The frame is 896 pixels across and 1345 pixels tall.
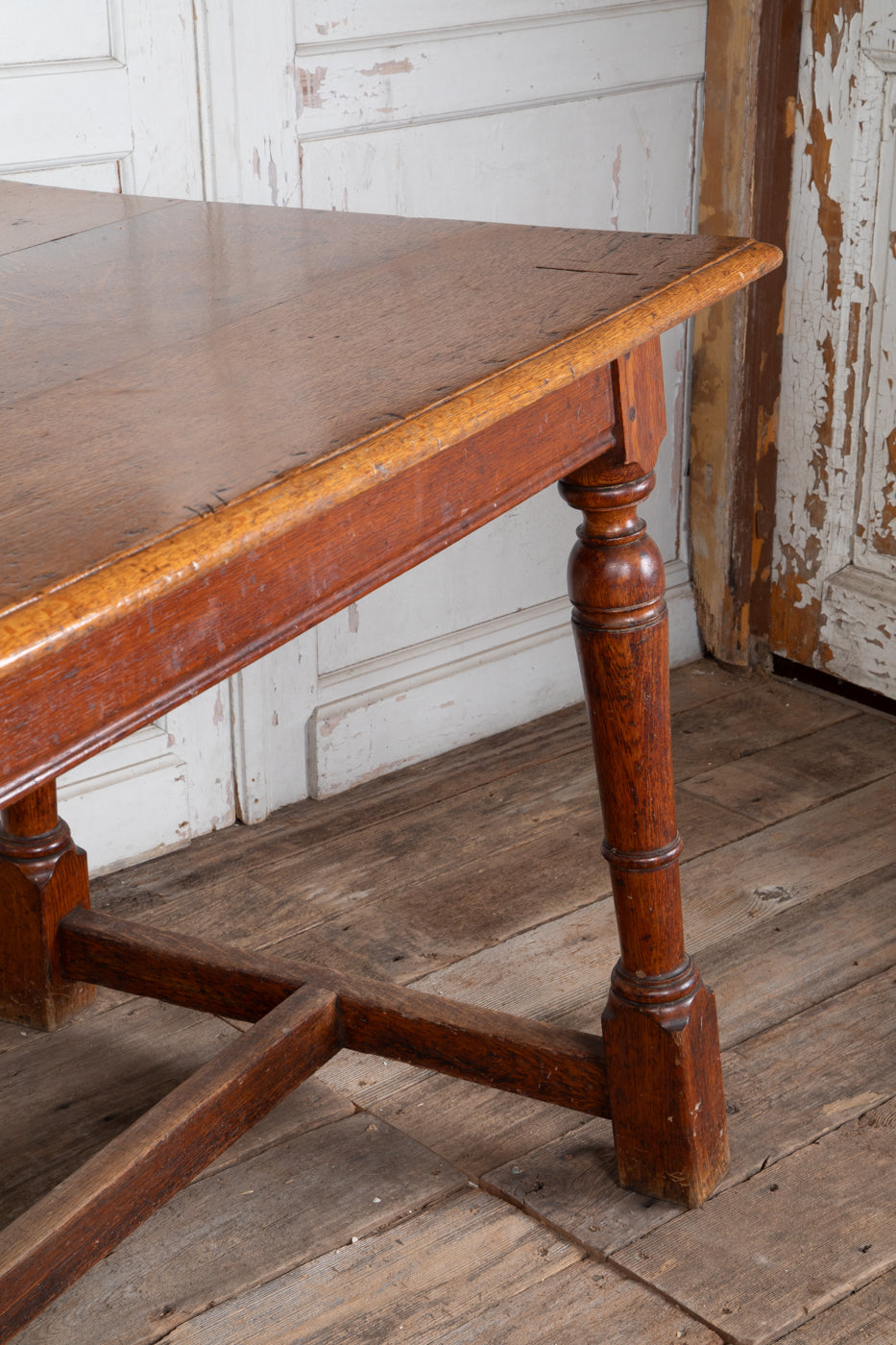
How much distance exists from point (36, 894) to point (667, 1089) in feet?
2.20

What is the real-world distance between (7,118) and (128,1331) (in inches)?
48.9

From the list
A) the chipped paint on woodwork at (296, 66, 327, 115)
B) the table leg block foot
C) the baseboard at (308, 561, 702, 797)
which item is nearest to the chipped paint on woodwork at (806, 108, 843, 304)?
the baseboard at (308, 561, 702, 797)

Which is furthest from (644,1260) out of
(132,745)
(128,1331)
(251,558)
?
(132,745)

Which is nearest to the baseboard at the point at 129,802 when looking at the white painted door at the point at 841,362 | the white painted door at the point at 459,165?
the white painted door at the point at 459,165

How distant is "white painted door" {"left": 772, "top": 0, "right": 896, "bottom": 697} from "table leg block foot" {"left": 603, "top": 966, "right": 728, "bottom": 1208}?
113 centimetres

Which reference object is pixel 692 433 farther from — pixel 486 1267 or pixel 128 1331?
pixel 128 1331

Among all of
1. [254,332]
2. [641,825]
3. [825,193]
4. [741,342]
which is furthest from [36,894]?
[825,193]

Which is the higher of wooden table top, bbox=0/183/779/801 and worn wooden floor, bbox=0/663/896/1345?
wooden table top, bbox=0/183/779/801

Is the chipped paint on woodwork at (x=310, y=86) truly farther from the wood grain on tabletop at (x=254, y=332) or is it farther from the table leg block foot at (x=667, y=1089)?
the table leg block foot at (x=667, y=1089)

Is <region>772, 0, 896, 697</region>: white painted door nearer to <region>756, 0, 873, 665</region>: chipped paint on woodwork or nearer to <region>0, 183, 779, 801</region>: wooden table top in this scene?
<region>756, 0, 873, 665</region>: chipped paint on woodwork

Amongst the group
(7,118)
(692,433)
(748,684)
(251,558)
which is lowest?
(748,684)

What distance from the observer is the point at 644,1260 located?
1.26 m

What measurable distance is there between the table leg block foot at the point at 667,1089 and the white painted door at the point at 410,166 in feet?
2.81

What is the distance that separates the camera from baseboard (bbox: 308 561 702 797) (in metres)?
2.11
